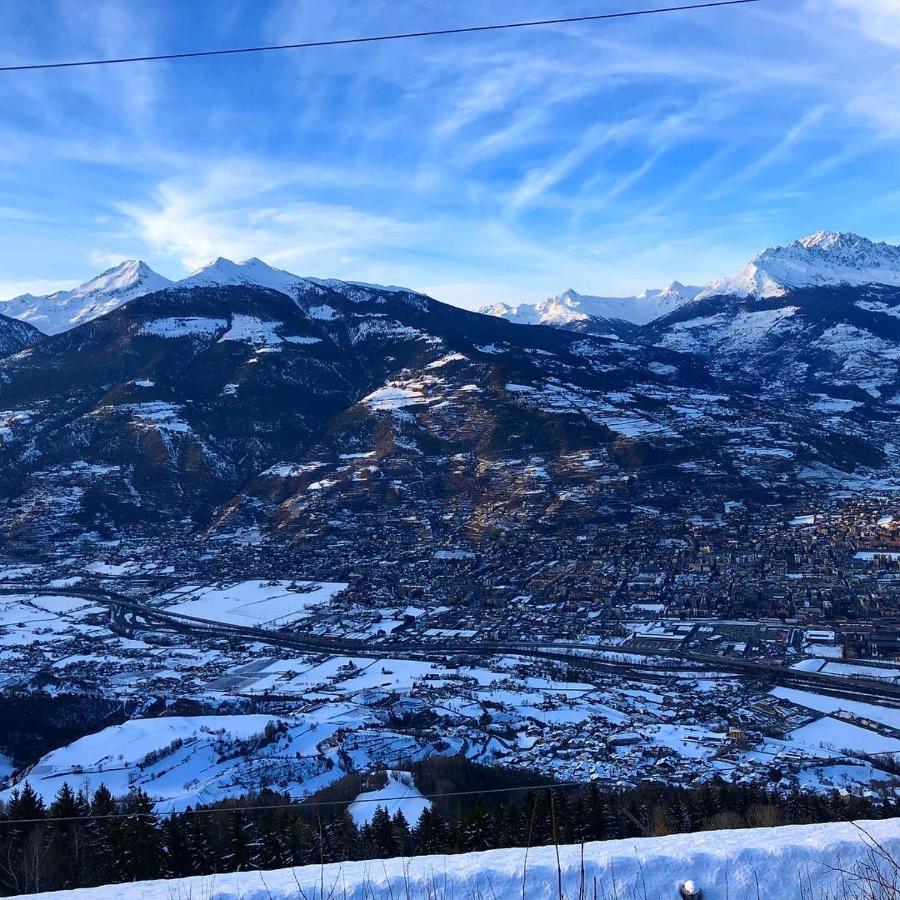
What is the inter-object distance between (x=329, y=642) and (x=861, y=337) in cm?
Answer: 13379

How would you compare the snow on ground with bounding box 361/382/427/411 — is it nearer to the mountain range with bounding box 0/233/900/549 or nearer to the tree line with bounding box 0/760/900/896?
the mountain range with bounding box 0/233/900/549

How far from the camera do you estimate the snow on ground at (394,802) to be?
55.0ft

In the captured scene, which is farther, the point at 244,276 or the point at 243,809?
the point at 244,276

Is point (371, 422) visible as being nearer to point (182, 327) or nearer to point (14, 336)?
point (182, 327)

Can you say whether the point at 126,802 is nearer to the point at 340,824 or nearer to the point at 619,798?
the point at 340,824

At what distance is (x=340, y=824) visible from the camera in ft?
48.0

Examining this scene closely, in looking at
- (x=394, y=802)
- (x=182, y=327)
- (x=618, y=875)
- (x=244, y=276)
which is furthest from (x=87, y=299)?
(x=618, y=875)

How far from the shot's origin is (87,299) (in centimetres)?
16700

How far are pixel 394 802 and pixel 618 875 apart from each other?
46.3 feet

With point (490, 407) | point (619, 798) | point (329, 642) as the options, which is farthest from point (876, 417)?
point (619, 798)

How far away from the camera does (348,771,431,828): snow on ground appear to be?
16.8m

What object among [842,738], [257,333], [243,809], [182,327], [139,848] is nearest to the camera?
[139,848]

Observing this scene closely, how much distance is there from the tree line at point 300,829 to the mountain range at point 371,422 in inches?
1582

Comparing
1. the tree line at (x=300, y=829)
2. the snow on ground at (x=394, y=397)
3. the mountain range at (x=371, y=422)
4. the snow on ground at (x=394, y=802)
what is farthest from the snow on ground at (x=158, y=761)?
the snow on ground at (x=394, y=397)
